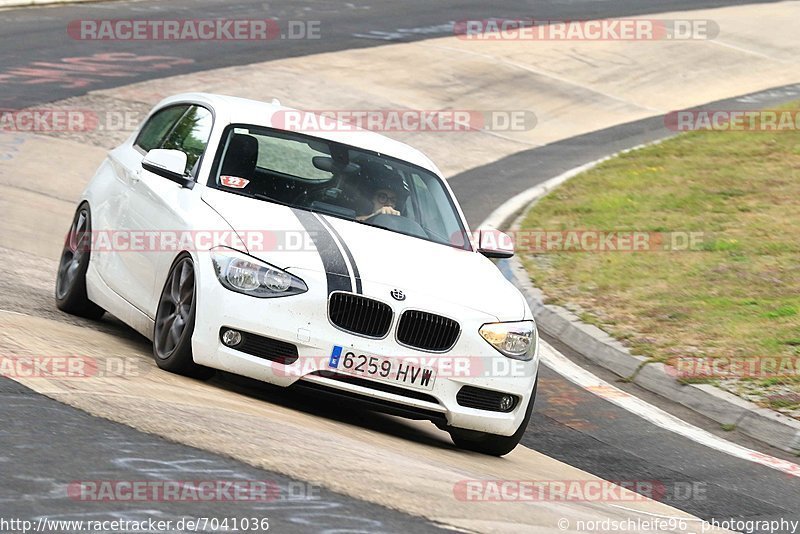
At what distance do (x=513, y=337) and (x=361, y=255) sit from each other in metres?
0.97

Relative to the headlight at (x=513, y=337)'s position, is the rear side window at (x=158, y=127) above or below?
above

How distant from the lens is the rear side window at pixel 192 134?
340 inches

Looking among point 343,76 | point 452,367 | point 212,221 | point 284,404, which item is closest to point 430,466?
point 452,367

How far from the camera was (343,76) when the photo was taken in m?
22.7

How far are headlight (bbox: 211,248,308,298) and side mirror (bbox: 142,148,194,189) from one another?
109 cm

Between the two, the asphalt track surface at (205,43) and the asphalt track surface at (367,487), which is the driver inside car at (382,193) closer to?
the asphalt track surface at (367,487)

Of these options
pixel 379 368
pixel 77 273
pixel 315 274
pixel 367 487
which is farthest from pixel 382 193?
pixel 367 487

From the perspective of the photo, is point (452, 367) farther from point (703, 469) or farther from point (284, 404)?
point (703, 469)


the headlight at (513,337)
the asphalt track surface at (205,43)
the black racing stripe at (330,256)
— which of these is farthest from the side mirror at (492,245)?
the asphalt track surface at (205,43)

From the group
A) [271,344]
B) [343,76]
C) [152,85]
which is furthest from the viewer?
[343,76]

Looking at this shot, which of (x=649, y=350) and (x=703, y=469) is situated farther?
(x=649, y=350)

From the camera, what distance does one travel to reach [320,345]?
23.5 feet

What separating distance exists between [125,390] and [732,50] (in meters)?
23.6

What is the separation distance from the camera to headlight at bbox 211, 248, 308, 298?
7.23 metres
